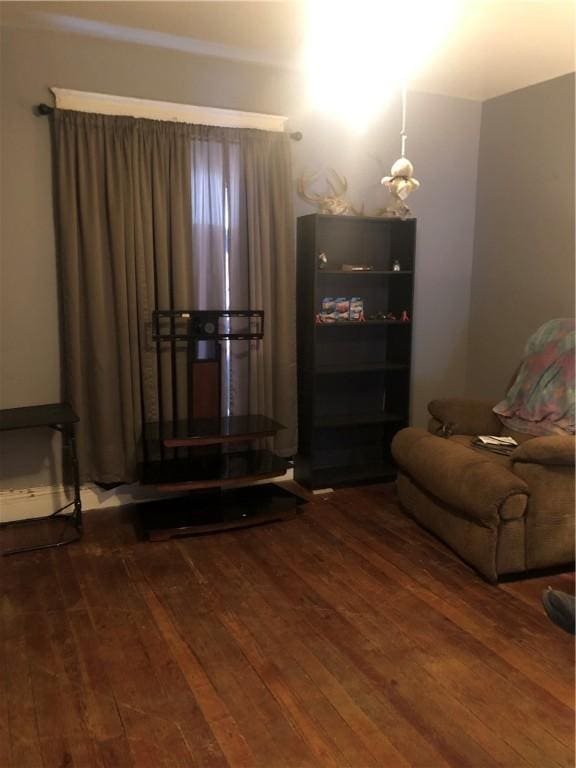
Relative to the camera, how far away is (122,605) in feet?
8.36

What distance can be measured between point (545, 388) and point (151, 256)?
2.24 metres

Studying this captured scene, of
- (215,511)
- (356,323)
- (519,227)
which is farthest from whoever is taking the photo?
(519,227)

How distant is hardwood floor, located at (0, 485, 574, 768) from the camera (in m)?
1.81

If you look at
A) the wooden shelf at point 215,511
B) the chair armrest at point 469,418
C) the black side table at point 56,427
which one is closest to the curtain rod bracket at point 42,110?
the black side table at point 56,427

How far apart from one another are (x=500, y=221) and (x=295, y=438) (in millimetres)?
2072

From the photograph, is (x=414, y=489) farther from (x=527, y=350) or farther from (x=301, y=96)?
(x=301, y=96)

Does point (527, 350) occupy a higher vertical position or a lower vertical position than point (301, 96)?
lower

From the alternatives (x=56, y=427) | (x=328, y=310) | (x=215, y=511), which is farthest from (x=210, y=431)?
(x=328, y=310)

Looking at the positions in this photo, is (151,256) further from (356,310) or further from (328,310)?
(356,310)

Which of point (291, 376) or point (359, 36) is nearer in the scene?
point (359, 36)

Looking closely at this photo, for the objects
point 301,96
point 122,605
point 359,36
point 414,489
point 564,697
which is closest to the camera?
point 564,697

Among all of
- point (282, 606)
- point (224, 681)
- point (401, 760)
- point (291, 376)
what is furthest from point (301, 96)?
point (401, 760)

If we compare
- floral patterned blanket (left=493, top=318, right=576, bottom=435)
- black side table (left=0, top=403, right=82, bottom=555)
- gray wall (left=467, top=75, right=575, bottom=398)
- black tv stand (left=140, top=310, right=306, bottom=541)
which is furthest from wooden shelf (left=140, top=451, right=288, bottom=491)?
gray wall (left=467, top=75, right=575, bottom=398)

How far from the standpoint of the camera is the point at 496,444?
3.16 meters
